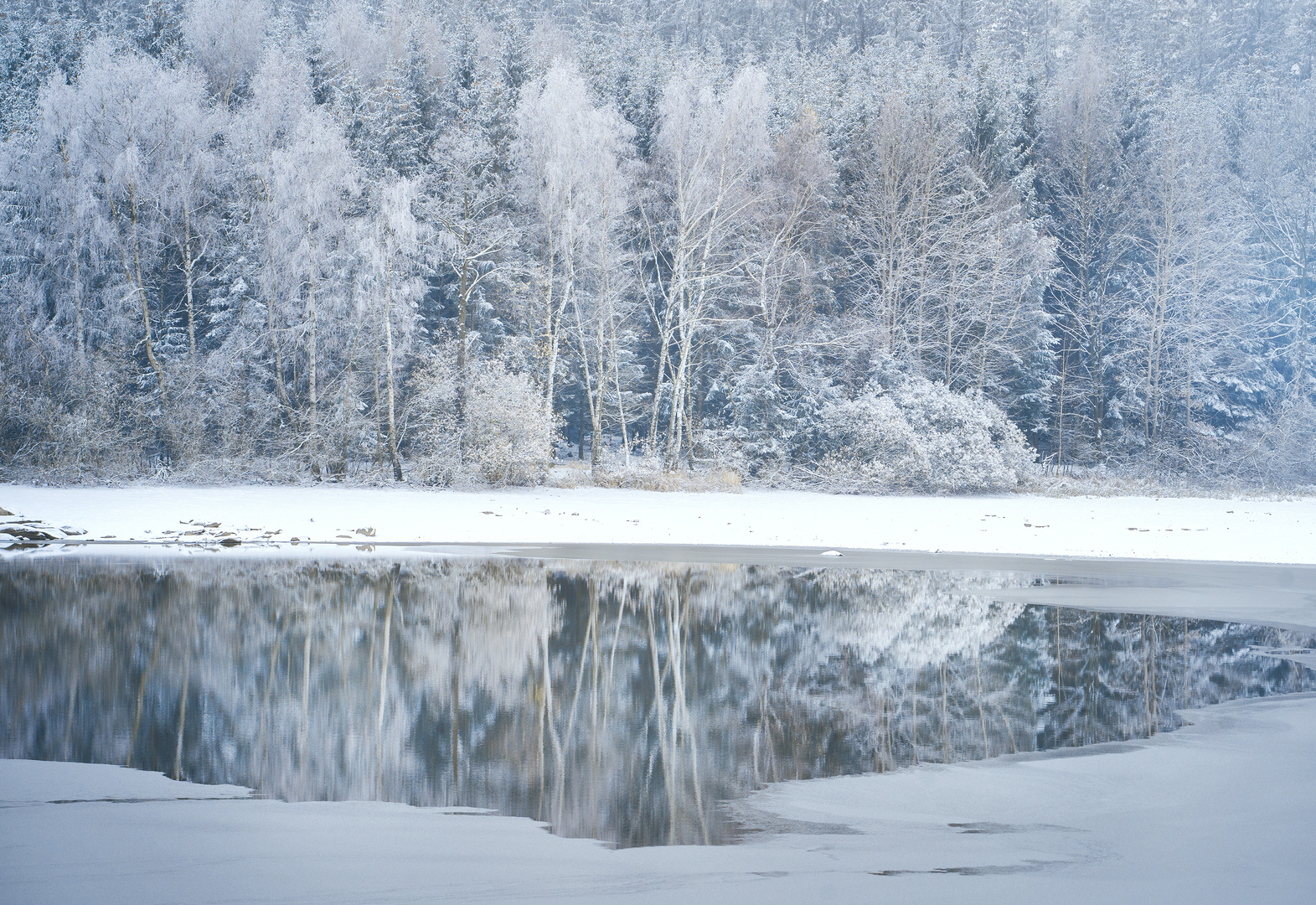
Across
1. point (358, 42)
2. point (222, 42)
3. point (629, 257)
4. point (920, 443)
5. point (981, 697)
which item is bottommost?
point (981, 697)

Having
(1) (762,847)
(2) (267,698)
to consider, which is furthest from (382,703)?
(1) (762,847)

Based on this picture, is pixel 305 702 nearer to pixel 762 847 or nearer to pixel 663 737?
pixel 663 737

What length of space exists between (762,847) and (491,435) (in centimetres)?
2702

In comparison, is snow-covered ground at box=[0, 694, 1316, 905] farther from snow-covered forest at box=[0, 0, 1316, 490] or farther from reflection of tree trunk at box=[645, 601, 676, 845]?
snow-covered forest at box=[0, 0, 1316, 490]

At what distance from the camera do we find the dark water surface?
6.07m

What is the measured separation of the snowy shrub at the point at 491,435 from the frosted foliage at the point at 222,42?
15.8 m

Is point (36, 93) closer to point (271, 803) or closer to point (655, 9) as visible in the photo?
point (655, 9)

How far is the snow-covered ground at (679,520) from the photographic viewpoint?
69.5 feet

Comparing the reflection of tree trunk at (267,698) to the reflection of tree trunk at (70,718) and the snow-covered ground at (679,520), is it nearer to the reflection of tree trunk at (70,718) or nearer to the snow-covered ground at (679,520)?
the reflection of tree trunk at (70,718)

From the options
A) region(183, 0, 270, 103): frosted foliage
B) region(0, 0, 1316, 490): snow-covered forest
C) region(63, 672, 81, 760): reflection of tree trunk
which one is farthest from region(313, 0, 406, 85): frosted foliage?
region(63, 672, 81, 760): reflection of tree trunk

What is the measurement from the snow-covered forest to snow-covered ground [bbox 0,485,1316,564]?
3616 mm

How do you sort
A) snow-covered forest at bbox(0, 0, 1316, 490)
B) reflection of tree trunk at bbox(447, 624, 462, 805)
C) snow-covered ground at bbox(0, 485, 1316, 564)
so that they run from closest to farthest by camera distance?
1. reflection of tree trunk at bbox(447, 624, 462, 805)
2. snow-covered ground at bbox(0, 485, 1316, 564)
3. snow-covered forest at bbox(0, 0, 1316, 490)

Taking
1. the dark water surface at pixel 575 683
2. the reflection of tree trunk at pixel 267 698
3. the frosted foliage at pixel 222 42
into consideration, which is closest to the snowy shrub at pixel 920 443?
the dark water surface at pixel 575 683

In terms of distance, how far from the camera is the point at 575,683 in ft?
27.9
